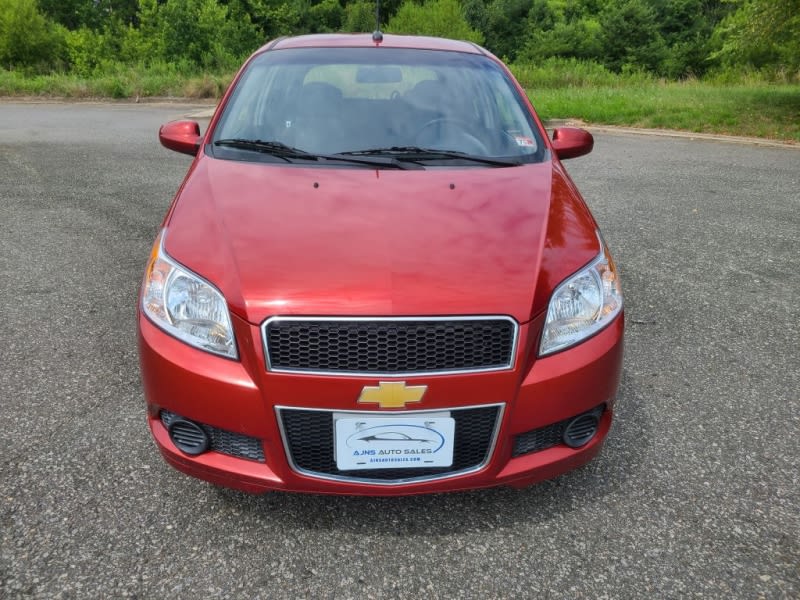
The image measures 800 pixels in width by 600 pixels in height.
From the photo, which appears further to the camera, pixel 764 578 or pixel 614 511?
pixel 614 511

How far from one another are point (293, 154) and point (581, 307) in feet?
4.37

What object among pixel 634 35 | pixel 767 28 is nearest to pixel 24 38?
pixel 767 28

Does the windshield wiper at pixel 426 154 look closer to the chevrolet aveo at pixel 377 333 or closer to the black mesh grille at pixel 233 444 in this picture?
the chevrolet aveo at pixel 377 333

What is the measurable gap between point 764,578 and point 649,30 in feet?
160

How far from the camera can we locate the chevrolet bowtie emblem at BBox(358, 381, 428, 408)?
69.9 inches

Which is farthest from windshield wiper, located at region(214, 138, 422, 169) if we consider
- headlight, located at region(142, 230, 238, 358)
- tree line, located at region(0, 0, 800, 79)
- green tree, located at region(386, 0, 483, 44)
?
green tree, located at region(386, 0, 483, 44)

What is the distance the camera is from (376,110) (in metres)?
2.92

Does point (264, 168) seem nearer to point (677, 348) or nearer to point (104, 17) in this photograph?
point (677, 348)

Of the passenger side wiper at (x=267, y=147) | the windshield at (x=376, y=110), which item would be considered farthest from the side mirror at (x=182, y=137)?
the passenger side wiper at (x=267, y=147)

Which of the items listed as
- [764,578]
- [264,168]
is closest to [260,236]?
[264,168]

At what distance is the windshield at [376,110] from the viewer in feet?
8.95

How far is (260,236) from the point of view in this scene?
2068mm

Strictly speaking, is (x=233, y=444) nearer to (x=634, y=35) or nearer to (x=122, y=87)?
(x=122, y=87)

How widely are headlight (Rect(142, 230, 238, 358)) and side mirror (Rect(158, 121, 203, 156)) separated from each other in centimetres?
129
